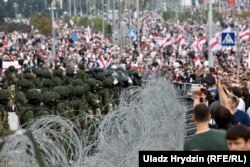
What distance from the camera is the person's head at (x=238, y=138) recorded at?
7.24 meters

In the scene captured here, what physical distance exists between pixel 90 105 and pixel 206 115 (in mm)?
10906

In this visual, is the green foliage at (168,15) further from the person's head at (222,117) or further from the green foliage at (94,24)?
the person's head at (222,117)

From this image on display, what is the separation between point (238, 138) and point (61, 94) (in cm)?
1050

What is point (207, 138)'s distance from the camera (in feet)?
26.5

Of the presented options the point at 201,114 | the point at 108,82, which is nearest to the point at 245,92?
the point at 201,114

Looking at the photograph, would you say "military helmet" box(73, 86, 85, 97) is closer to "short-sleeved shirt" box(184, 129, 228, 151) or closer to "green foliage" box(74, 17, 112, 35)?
"short-sleeved shirt" box(184, 129, 228, 151)

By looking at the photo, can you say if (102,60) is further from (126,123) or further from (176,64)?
(126,123)

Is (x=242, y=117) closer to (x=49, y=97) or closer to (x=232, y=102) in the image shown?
(x=232, y=102)

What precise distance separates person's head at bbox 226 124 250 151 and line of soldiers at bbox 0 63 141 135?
16.7 feet

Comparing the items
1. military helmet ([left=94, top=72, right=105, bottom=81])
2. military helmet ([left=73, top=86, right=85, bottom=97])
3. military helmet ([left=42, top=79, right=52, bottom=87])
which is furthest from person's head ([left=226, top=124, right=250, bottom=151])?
military helmet ([left=94, top=72, right=105, bottom=81])

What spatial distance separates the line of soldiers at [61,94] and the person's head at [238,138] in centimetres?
509

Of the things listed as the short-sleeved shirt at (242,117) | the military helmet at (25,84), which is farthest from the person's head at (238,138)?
the military helmet at (25,84)

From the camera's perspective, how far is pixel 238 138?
23.9 feet

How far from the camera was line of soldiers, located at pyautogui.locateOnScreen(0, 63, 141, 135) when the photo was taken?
15.5 m
